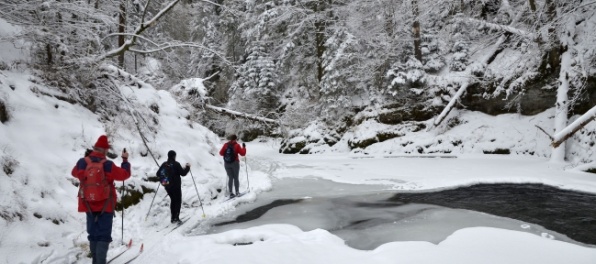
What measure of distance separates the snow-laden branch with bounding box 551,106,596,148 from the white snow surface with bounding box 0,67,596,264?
90 centimetres

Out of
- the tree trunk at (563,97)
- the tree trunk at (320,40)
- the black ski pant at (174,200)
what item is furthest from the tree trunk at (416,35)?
the black ski pant at (174,200)

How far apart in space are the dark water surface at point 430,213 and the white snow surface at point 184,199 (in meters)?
0.43

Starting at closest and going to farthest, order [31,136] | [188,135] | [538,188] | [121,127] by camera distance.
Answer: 1. [31,136]
2. [538,188]
3. [121,127]
4. [188,135]

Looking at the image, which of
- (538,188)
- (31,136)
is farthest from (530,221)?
(31,136)

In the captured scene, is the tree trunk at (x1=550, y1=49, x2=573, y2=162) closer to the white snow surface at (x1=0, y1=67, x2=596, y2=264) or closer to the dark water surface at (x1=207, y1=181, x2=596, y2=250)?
the white snow surface at (x1=0, y1=67, x2=596, y2=264)

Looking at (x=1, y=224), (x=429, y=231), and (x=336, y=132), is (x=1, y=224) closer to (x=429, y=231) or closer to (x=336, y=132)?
(x=429, y=231)

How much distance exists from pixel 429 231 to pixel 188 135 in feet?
29.5

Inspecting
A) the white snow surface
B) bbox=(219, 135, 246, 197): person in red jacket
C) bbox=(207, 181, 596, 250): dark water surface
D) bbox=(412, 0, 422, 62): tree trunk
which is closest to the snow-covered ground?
the white snow surface

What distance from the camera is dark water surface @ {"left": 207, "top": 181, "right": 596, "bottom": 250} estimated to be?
6.00 m

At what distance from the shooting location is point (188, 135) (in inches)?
490

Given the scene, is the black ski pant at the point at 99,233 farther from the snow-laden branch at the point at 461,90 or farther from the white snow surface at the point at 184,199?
the snow-laden branch at the point at 461,90

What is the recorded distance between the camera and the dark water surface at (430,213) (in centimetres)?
600

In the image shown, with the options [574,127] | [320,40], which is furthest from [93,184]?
[320,40]

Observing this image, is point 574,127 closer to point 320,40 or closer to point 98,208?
point 98,208
